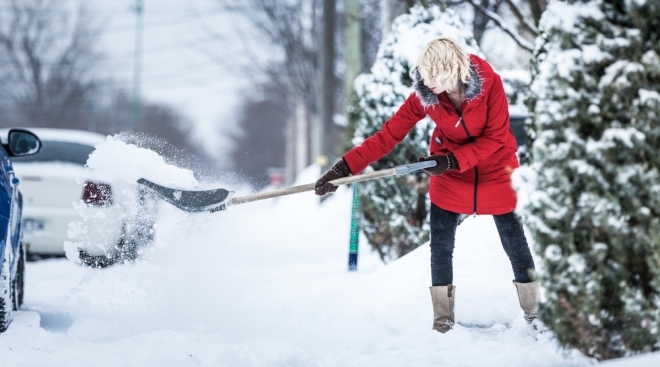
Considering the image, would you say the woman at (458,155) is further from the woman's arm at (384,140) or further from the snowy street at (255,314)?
the snowy street at (255,314)

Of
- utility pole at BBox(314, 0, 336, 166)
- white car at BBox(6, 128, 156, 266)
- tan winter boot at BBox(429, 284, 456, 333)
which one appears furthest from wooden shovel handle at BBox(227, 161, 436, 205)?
utility pole at BBox(314, 0, 336, 166)

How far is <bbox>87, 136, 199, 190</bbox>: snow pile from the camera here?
4520 mm

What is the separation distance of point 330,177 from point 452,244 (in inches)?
28.0

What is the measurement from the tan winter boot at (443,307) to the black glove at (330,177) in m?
0.73

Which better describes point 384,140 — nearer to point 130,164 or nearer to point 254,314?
point 254,314

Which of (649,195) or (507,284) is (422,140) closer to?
(507,284)

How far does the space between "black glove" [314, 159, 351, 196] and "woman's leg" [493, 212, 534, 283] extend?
83 cm

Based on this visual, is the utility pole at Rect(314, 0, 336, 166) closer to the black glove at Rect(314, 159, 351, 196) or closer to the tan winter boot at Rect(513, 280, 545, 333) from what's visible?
the black glove at Rect(314, 159, 351, 196)

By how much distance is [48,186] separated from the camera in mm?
8234

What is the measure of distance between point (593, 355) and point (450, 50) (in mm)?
1506

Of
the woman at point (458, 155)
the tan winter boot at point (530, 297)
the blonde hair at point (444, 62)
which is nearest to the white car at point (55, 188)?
the woman at point (458, 155)

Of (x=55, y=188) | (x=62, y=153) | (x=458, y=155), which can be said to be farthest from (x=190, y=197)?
(x=62, y=153)

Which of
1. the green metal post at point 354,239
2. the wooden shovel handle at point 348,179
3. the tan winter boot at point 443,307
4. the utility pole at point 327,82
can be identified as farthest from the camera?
the utility pole at point 327,82

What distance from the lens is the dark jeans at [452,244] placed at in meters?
4.05
